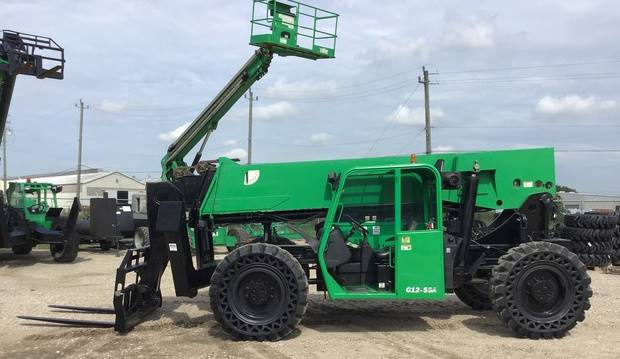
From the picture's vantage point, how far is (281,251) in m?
6.88

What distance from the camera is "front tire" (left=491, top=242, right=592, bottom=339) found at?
6.83m

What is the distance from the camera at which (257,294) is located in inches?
268

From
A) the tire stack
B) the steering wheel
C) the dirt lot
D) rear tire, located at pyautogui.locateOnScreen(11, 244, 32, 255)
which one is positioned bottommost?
the dirt lot

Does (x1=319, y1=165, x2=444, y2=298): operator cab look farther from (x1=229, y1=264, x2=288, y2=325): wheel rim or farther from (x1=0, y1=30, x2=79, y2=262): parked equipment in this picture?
(x1=0, y1=30, x2=79, y2=262): parked equipment

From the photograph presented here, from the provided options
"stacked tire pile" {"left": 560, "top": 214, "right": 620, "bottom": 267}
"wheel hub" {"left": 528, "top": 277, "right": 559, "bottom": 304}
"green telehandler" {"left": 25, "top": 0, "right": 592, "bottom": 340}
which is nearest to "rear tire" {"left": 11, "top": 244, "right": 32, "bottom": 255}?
"green telehandler" {"left": 25, "top": 0, "right": 592, "bottom": 340}

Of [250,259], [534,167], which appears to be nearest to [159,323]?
[250,259]

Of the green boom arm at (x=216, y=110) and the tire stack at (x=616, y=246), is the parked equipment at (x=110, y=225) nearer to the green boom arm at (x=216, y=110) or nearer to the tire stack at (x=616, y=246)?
the green boom arm at (x=216, y=110)

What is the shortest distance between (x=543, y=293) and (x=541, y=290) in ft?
0.15

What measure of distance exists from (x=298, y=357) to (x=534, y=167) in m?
3.90

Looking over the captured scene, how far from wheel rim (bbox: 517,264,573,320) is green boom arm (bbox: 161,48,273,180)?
998 centimetres

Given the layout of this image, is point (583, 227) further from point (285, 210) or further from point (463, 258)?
point (285, 210)

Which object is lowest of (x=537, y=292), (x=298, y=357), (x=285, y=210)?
(x=298, y=357)

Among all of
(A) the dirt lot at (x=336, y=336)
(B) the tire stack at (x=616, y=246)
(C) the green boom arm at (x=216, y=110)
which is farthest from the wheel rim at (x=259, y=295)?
(C) the green boom arm at (x=216, y=110)

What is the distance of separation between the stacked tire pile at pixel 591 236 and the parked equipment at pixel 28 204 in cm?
1278
